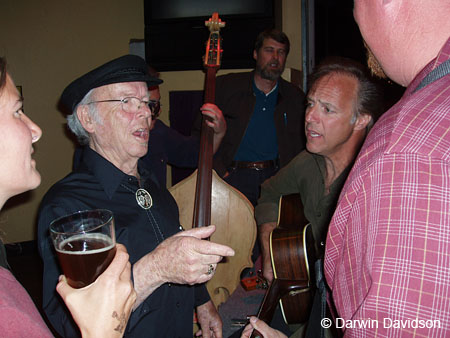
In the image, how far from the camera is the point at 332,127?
2.20 meters

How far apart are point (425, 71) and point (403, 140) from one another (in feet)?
0.74

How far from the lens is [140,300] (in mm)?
1271

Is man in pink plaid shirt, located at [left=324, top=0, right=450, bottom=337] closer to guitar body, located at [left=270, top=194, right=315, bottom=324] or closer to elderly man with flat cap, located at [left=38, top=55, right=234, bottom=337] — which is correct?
elderly man with flat cap, located at [left=38, top=55, right=234, bottom=337]

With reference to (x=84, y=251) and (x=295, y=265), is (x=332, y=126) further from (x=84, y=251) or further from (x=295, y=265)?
(x=84, y=251)

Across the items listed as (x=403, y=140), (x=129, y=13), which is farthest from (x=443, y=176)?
(x=129, y=13)

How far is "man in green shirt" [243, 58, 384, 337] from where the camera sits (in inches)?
86.4

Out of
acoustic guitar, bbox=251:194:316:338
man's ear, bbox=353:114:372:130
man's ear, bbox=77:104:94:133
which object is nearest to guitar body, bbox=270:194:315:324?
acoustic guitar, bbox=251:194:316:338

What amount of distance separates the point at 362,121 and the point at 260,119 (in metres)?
1.58

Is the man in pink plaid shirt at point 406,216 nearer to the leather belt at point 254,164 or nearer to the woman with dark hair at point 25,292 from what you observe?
the woman with dark hair at point 25,292

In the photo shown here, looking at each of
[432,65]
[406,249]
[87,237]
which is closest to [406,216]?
[406,249]

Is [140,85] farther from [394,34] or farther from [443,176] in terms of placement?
[443,176]

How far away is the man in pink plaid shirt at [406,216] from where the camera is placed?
2.14 ft

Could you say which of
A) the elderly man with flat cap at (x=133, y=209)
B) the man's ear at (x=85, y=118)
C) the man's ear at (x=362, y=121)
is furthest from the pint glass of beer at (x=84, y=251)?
the man's ear at (x=362, y=121)

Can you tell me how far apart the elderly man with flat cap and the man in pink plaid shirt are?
1.69ft
